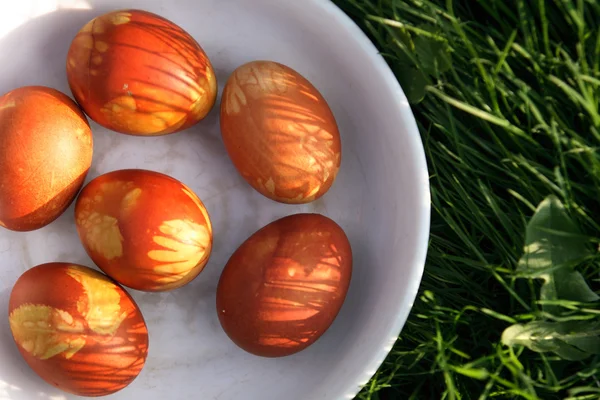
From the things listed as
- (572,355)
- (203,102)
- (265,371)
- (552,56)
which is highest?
(552,56)

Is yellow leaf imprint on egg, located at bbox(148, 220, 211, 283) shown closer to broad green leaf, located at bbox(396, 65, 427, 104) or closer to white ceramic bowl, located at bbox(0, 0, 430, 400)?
white ceramic bowl, located at bbox(0, 0, 430, 400)

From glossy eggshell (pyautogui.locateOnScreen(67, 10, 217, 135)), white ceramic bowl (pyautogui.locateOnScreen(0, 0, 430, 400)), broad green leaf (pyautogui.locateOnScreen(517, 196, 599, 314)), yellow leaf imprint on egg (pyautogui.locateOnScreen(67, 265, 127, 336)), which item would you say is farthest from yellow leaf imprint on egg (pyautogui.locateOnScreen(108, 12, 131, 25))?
broad green leaf (pyautogui.locateOnScreen(517, 196, 599, 314))

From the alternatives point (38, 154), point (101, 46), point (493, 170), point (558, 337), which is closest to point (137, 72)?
point (101, 46)

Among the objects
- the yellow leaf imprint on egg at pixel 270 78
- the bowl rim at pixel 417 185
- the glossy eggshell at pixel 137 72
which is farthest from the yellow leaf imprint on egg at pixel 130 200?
the bowl rim at pixel 417 185

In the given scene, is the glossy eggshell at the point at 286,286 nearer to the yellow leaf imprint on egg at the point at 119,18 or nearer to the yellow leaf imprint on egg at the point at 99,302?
the yellow leaf imprint on egg at the point at 99,302

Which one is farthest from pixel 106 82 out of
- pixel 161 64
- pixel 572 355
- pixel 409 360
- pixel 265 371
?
pixel 572 355

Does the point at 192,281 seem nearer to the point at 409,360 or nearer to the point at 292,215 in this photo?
the point at 292,215

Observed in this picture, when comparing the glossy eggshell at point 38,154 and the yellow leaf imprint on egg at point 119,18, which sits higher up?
the yellow leaf imprint on egg at point 119,18
